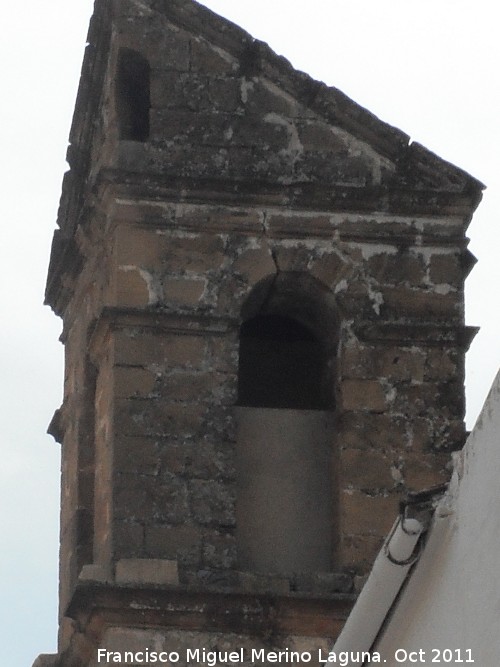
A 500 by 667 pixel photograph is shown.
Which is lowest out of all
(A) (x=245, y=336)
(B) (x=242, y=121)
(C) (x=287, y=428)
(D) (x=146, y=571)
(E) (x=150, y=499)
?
(D) (x=146, y=571)

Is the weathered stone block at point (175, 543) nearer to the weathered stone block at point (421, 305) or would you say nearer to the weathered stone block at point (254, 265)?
the weathered stone block at point (254, 265)

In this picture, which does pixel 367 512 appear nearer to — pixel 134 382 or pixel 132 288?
pixel 134 382

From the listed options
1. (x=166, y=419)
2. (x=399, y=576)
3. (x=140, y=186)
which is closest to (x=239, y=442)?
(x=166, y=419)

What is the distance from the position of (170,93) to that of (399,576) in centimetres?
381

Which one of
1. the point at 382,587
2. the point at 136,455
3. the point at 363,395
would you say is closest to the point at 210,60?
the point at 363,395

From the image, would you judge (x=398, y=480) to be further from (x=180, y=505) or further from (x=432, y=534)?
(x=432, y=534)

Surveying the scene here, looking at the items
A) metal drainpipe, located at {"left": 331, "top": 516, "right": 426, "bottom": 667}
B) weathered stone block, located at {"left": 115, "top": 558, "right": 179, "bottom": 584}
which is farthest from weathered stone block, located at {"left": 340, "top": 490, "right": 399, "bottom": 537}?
metal drainpipe, located at {"left": 331, "top": 516, "right": 426, "bottom": 667}

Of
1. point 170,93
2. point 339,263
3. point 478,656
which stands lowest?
point 478,656

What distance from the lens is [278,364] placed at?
35.5 feet

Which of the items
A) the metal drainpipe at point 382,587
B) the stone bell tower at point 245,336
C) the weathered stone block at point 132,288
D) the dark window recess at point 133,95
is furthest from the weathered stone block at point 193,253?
the metal drainpipe at point 382,587

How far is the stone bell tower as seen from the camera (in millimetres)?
9938

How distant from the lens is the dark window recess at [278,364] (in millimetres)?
10742

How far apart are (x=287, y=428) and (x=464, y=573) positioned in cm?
344

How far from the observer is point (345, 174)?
10.6 meters
